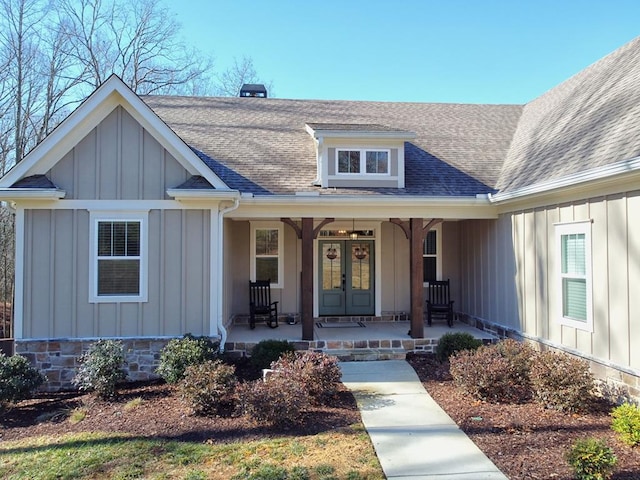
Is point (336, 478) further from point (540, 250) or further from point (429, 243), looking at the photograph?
point (429, 243)

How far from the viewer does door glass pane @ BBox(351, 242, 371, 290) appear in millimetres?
11070

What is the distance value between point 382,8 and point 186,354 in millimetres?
10875

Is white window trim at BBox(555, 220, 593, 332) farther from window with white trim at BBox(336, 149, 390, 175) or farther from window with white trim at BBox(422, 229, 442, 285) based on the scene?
window with white trim at BBox(422, 229, 442, 285)

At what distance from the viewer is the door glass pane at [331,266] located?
435 inches

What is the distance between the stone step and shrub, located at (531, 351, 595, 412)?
9.33 ft

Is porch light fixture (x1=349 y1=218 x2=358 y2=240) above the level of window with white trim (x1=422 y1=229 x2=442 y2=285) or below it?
above

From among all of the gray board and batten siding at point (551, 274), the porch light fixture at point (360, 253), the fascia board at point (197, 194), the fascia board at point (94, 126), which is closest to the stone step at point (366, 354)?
the gray board and batten siding at point (551, 274)

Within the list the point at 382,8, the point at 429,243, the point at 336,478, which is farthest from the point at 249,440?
the point at 382,8

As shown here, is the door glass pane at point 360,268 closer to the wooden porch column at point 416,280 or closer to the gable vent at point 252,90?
the wooden porch column at point 416,280

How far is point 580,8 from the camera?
11500mm

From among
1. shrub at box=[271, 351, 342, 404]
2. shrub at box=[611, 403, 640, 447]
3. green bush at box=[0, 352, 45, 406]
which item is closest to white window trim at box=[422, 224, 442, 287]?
shrub at box=[271, 351, 342, 404]

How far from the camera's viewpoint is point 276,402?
5.25 m

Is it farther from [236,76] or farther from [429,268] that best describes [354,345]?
[236,76]

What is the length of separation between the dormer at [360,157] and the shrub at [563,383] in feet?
14.7
